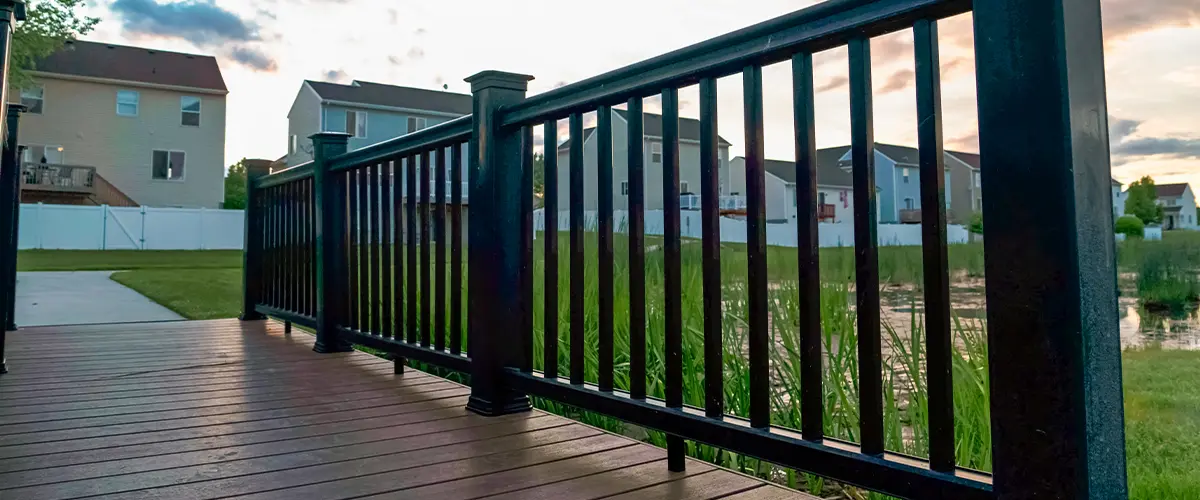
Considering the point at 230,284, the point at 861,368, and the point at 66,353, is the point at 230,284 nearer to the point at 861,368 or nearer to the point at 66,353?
the point at 66,353

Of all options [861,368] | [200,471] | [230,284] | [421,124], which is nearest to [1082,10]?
[861,368]

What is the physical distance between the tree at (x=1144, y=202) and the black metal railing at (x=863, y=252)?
0.36 metres

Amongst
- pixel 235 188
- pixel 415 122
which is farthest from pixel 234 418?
pixel 235 188

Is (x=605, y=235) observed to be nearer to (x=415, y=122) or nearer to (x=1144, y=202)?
(x=1144, y=202)

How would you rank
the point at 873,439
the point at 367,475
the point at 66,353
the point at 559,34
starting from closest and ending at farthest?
the point at 873,439 → the point at 367,475 → the point at 66,353 → the point at 559,34

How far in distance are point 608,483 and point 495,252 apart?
2.86 ft

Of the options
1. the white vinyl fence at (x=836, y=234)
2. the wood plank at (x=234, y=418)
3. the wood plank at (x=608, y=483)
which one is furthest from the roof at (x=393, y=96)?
the wood plank at (x=608, y=483)

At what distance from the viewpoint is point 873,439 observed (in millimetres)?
1206

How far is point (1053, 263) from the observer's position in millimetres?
939

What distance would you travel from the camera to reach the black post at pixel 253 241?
470 centimetres

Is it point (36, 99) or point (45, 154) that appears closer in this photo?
point (36, 99)

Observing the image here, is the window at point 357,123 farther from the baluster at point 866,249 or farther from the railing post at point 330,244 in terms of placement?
the baluster at point 866,249

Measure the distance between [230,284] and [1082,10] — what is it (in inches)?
349

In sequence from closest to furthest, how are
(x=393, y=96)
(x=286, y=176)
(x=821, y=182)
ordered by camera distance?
(x=821, y=182), (x=286, y=176), (x=393, y=96)
